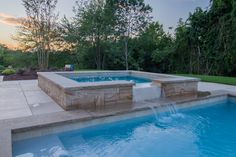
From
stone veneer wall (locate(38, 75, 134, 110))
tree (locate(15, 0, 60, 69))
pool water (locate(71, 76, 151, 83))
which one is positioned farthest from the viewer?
tree (locate(15, 0, 60, 69))

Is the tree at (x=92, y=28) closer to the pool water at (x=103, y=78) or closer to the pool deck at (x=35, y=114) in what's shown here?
the pool water at (x=103, y=78)

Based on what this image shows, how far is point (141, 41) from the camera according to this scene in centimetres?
1644

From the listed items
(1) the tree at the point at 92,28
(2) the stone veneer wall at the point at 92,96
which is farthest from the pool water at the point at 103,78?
(1) the tree at the point at 92,28

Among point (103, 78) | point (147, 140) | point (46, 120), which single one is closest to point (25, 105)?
point (46, 120)

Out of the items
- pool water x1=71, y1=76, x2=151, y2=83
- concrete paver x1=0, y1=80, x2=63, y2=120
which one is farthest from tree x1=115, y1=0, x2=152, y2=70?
concrete paver x1=0, y1=80, x2=63, y2=120

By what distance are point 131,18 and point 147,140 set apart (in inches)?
500

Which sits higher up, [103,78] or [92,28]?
[92,28]

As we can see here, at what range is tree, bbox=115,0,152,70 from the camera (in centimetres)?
1501

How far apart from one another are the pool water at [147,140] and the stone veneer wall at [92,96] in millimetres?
705

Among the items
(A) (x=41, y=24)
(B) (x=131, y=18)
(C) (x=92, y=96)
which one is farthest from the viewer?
(B) (x=131, y=18)

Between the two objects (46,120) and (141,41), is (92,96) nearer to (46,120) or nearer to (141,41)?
(46,120)

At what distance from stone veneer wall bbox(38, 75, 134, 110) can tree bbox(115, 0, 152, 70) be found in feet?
34.0

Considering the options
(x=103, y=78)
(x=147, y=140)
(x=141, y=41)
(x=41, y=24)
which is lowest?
(x=147, y=140)

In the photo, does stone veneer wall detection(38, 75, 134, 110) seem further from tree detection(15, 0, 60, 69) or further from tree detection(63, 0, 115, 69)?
tree detection(63, 0, 115, 69)
